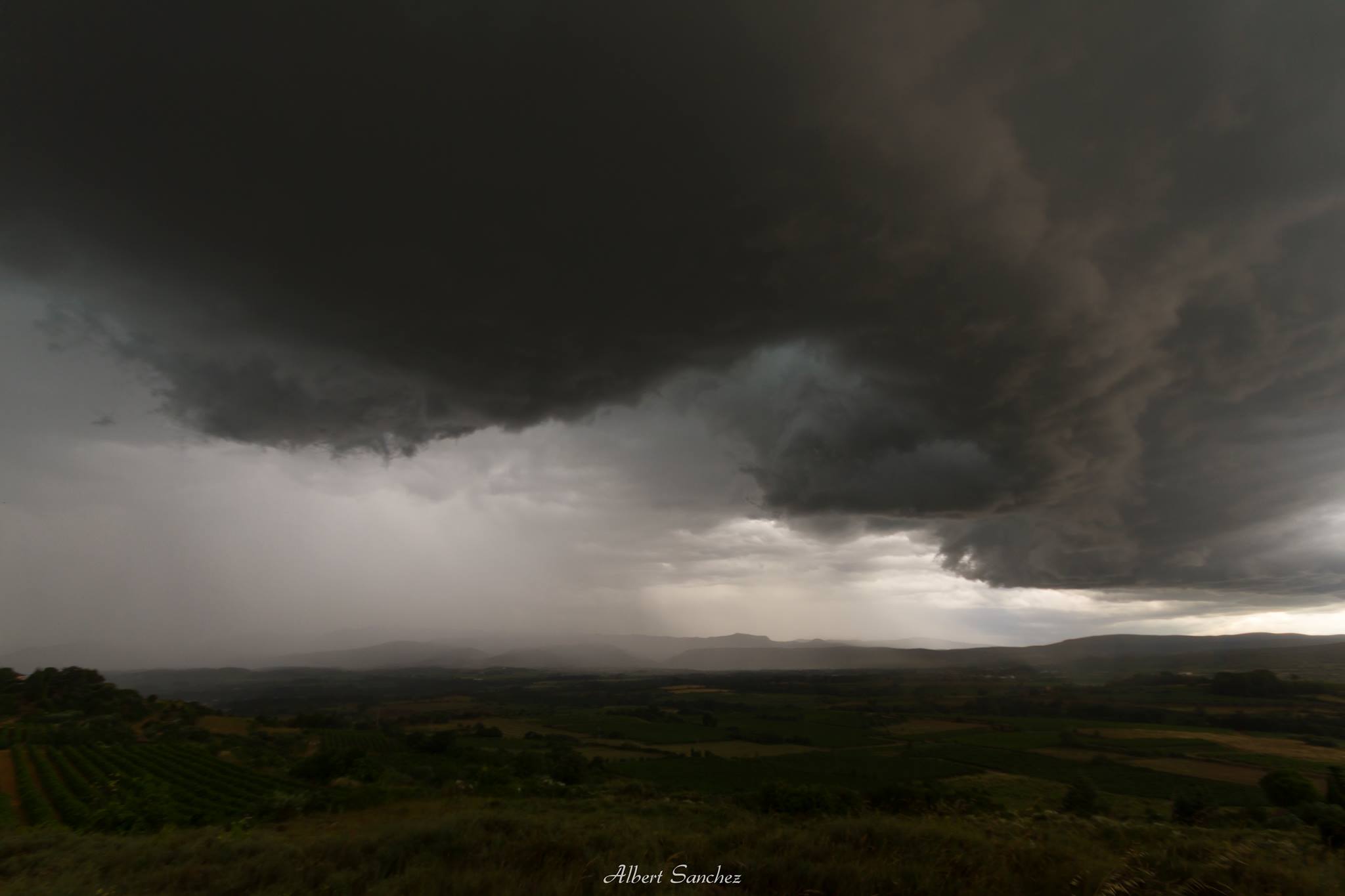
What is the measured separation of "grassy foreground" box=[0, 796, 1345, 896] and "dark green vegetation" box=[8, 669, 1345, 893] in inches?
3.1

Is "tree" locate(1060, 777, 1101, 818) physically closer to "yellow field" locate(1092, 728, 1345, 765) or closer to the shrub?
the shrub

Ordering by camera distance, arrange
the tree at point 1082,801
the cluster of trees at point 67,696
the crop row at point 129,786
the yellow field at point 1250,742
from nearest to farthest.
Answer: the crop row at point 129,786
the tree at point 1082,801
the yellow field at point 1250,742
the cluster of trees at point 67,696

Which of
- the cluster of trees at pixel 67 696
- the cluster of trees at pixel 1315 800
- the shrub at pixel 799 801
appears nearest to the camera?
the cluster of trees at pixel 1315 800

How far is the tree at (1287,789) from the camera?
1453 inches

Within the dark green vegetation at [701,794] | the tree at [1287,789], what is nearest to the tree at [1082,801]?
the dark green vegetation at [701,794]

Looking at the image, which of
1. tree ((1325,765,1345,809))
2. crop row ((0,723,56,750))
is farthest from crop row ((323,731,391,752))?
tree ((1325,765,1345,809))

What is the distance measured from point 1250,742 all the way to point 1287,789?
155ft

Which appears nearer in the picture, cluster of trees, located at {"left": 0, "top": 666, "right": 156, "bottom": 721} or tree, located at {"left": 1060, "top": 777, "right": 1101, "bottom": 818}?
tree, located at {"left": 1060, "top": 777, "right": 1101, "bottom": 818}

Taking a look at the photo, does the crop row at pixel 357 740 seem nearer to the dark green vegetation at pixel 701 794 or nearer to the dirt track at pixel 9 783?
the dark green vegetation at pixel 701 794

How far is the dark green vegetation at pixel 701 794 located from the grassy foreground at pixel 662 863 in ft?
0.26

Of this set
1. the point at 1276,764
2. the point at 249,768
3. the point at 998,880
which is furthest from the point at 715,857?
the point at 1276,764

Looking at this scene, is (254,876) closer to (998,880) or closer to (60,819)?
(998,880)

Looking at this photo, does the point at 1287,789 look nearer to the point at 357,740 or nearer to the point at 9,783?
the point at 9,783

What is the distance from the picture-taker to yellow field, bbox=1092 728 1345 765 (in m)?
59.2
